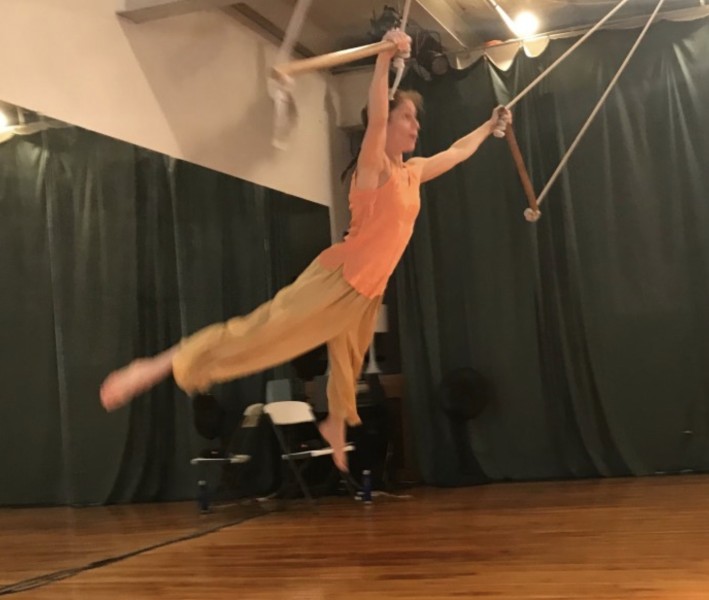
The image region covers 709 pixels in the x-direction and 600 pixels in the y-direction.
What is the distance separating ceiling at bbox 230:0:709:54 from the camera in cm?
565

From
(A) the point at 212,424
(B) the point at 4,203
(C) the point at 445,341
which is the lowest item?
(A) the point at 212,424

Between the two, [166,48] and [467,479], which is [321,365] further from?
[166,48]

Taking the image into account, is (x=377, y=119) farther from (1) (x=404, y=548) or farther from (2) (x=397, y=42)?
(1) (x=404, y=548)

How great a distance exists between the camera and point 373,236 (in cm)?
302

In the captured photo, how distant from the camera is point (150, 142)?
4.84 metres

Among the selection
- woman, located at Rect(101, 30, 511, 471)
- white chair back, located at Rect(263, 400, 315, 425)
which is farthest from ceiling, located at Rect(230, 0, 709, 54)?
woman, located at Rect(101, 30, 511, 471)

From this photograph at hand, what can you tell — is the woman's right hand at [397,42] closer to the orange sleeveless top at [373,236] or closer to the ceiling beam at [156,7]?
the orange sleeveless top at [373,236]

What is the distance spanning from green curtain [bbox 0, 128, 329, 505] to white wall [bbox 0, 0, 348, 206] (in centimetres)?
17

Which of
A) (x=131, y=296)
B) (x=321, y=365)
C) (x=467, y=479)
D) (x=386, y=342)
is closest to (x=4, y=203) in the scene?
(x=131, y=296)

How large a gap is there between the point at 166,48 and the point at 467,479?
327 cm

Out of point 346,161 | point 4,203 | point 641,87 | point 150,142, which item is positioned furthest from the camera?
point 346,161

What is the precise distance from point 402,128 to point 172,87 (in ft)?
7.82

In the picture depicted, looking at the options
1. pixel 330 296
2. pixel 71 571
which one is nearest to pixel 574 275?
pixel 330 296

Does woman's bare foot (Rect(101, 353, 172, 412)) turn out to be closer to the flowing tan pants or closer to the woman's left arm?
the flowing tan pants
